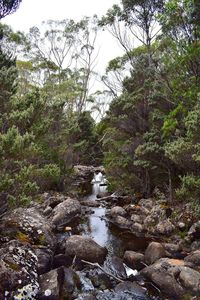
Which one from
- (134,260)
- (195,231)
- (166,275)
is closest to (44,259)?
(134,260)

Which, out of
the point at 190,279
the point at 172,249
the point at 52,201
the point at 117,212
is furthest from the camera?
the point at 52,201

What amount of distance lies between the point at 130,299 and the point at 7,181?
173 inches

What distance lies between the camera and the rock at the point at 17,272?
7108 mm

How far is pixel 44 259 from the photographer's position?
29.6ft

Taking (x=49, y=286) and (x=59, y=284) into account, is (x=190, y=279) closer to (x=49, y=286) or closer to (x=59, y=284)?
(x=59, y=284)

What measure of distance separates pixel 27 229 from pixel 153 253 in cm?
425

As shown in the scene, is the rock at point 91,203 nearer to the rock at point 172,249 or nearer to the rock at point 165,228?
the rock at point 165,228

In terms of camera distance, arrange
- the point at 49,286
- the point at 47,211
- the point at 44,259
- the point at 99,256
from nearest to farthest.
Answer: the point at 49,286
the point at 44,259
the point at 99,256
the point at 47,211

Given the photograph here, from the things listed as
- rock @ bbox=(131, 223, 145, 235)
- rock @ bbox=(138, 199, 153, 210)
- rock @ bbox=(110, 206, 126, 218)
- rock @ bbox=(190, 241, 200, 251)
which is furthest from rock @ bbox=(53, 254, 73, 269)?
rock @ bbox=(138, 199, 153, 210)

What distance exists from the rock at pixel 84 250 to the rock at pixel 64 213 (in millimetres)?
3355

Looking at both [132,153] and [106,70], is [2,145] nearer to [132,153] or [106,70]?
[132,153]

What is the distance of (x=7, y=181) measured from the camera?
815cm

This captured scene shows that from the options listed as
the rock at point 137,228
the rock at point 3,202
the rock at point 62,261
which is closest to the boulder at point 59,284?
the rock at point 62,261

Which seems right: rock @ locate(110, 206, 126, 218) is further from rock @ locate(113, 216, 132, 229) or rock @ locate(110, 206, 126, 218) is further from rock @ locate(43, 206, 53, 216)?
rock @ locate(43, 206, 53, 216)
